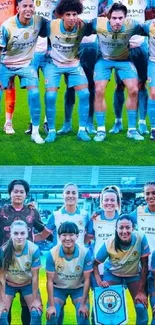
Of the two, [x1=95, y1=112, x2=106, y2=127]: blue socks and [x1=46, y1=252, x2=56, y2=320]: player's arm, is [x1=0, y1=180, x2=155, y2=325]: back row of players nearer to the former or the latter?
[x1=46, y1=252, x2=56, y2=320]: player's arm

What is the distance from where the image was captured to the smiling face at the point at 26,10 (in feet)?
23.4

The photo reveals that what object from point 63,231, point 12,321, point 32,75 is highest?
point 32,75

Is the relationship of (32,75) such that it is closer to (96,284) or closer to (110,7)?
(110,7)

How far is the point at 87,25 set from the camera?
7.20 m

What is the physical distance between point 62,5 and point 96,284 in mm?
1716

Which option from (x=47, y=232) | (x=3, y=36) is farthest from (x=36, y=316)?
(x=3, y=36)

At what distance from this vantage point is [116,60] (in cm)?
729

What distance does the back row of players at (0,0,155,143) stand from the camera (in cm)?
716

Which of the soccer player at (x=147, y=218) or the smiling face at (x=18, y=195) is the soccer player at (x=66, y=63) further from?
the soccer player at (x=147, y=218)

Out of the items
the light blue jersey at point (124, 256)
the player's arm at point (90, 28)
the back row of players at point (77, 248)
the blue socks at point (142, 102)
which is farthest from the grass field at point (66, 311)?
the player's arm at point (90, 28)

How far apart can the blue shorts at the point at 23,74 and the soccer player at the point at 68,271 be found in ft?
3.12

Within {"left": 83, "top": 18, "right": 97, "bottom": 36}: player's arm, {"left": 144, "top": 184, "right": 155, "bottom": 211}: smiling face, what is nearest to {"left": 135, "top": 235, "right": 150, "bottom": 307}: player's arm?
{"left": 144, "top": 184, "right": 155, "bottom": 211}: smiling face

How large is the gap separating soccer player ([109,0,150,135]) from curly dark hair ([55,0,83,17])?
0.40 m

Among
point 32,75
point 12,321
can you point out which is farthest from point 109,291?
point 32,75
